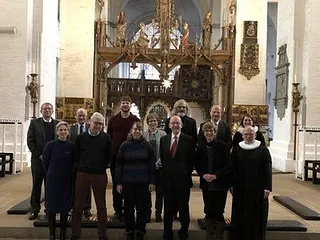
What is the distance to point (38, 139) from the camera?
7.44 m

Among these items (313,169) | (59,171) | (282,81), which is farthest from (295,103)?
(59,171)

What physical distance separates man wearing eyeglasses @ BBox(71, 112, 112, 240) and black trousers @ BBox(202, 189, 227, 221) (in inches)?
50.9

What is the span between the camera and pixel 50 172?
639cm

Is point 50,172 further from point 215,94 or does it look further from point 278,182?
point 215,94

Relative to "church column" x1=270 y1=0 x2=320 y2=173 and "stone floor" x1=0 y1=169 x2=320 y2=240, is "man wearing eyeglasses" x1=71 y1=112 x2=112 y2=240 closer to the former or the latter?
"stone floor" x1=0 y1=169 x2=320 y2=240

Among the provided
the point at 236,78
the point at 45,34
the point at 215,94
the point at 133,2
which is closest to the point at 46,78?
the point at 45,34

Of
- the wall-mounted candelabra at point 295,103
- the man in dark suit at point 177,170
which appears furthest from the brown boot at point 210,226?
the wall-mounted candelabra at point 295,103

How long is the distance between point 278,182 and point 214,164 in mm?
7284

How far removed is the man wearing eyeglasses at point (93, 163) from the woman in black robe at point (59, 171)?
11 centimetres

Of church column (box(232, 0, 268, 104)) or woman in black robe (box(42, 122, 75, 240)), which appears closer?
woman in black robe (box(42, 122, 75, 240))

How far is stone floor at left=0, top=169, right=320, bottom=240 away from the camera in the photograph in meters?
7.02

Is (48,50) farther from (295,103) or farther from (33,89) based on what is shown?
(295,103)

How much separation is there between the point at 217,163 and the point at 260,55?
44.6ft

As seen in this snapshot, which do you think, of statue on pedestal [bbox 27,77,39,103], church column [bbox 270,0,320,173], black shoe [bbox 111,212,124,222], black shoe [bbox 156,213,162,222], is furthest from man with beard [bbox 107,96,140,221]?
statue on pedestal [bbox 27,77,39,103]
